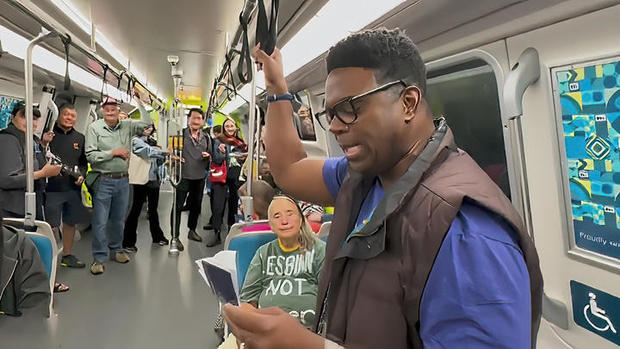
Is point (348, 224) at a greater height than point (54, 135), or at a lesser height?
lesser

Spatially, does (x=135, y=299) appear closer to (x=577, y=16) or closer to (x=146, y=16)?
Result: (x=146, y=16)

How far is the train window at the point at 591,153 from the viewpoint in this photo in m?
1.71

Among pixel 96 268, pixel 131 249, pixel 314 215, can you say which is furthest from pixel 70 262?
pixel 314 215

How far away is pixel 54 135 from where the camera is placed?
4535 mm

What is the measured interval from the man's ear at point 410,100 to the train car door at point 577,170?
4.20 ft

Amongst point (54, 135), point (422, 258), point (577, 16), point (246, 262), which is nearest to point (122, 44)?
point (54, 135)

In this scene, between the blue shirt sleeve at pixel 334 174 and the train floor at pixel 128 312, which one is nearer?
the blue shirt sleeve at pixel 334 174

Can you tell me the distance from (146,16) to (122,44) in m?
1.39

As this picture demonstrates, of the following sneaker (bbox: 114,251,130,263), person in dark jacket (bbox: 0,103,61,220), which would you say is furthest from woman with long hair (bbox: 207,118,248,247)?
person in dark jacket (bbox: 0,103,61,220)

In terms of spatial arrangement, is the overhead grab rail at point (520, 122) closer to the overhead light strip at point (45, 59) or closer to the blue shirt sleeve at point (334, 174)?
the blue shirt sleeve at point (334, 174)

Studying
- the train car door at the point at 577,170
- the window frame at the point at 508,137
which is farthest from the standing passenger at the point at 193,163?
the train car door at the point at 577,170

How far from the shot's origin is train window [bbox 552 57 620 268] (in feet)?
5.61

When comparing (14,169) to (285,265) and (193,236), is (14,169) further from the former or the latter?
(193,236)

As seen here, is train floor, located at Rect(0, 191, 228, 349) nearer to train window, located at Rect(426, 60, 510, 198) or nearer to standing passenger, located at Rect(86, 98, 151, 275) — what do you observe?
standing passenger, located at Rect(86, 98, 151, 275)
